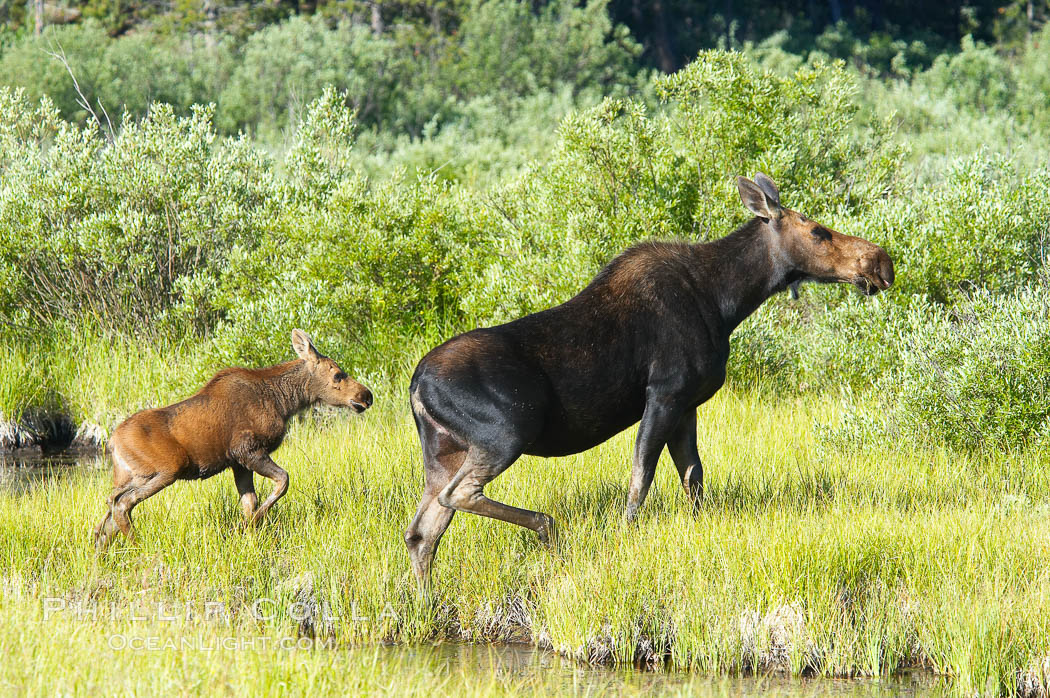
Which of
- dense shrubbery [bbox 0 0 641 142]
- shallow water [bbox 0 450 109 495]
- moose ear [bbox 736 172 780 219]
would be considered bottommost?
dense shrubbery [bbox 0 0 641 142]

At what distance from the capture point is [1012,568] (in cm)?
598

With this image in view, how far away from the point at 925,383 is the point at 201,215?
26.4ft

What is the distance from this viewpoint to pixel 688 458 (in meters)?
7.00

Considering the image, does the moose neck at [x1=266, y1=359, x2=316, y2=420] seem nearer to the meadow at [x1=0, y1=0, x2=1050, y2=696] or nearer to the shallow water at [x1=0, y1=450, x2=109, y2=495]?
the meadow at [x1=0, y1=0, x2=1050, y2=696]

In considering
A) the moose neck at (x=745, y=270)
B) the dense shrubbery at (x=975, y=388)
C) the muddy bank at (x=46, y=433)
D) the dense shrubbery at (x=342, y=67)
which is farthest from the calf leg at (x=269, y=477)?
the dense shrubbery at (x=342, y=67)

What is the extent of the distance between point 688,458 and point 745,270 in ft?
3.78

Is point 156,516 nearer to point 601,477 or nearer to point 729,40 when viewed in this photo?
point 601,477

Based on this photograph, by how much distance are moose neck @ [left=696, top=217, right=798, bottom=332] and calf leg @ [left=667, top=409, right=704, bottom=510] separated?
65 centimetres

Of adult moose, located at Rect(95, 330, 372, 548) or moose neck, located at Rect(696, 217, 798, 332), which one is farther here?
moose neck, located at Rect(696, 217, 798, 332)

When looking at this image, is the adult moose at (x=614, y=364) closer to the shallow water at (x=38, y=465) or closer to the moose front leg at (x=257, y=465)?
the moose front leg at (x=257, y=465)

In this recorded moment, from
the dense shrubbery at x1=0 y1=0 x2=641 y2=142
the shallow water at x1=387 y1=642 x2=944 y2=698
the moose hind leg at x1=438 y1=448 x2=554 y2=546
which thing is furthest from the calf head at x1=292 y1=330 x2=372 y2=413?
the dense shrubbery at x1=0 y1=0 x2=641 y2=142

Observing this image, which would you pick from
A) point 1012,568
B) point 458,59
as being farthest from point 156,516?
point 458,59

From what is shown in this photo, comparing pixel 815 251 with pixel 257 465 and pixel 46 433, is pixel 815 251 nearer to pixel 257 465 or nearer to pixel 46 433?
pixel 257 465

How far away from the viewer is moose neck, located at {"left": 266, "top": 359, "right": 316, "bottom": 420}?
7395mm
